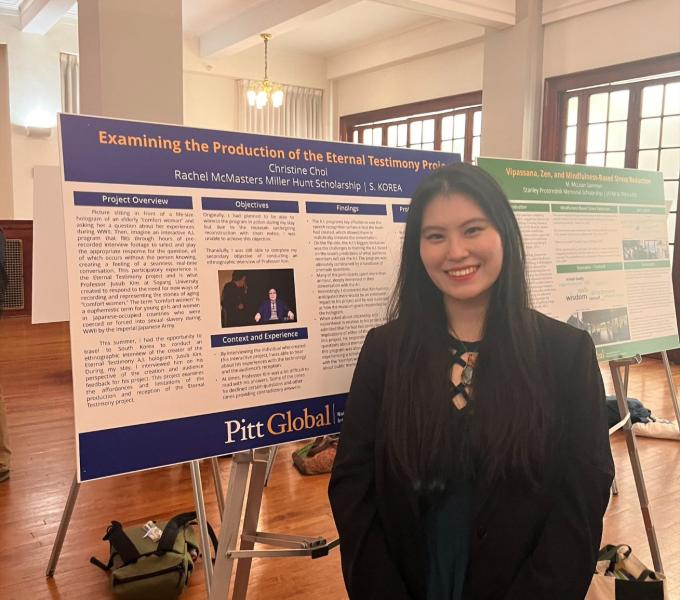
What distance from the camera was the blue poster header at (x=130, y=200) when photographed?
1.29m

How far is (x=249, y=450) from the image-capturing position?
1466mm

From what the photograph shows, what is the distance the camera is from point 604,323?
2225 millimetres

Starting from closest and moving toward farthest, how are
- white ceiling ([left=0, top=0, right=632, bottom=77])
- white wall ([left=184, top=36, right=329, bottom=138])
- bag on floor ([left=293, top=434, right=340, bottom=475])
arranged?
1. bag on floor ([left=293, top=434, right=340, bottom=475])
2. white ceiling ([left=0, top=0, right=632, bottom=77])
3. white wall ([left=184, top=36, right=329, bottom=138])

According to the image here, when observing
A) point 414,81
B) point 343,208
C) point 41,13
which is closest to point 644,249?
point 343,208

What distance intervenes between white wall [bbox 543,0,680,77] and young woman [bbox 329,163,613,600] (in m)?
5.17

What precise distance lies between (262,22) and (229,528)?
22.3 feet

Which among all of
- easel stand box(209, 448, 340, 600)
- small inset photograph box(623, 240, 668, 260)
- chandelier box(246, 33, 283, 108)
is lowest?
easel stand box(209, 448, 340, 600)

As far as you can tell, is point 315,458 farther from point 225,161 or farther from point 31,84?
point 31,84

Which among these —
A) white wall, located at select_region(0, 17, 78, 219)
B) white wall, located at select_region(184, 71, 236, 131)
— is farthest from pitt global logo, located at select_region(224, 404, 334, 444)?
white wall, located at select_region(184, 71, 236, 131)

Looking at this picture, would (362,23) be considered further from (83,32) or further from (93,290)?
(93,290)

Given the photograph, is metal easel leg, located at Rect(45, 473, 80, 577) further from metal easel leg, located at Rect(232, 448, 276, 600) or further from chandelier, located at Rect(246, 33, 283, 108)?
chandelier, located at Rect(246, 33, 283, 108)

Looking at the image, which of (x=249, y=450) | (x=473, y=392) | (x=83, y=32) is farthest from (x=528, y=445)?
(x=83, y=32)

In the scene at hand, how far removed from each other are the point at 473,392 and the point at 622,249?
4.61 feet

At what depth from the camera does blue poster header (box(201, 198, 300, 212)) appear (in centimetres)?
143
